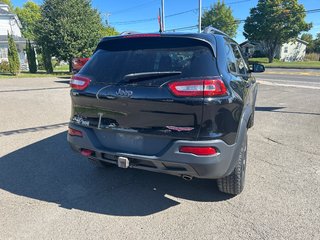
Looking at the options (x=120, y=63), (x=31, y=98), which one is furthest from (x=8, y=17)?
(x=120, y=63)

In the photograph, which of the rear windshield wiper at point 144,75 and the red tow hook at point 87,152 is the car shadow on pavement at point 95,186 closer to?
the red tow hook at point 87,152

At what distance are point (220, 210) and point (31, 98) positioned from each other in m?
9.43

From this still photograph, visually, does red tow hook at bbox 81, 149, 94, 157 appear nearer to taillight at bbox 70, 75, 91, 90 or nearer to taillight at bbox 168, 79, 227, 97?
taillight at bbox 70, 75, 91, 90

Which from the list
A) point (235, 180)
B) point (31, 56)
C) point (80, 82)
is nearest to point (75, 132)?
point (80, 82)

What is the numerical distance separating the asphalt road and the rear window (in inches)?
55.7

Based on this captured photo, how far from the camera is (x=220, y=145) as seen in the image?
2.60 meters

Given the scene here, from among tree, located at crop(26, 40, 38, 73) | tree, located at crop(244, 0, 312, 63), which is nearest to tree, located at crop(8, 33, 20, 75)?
tree, located at crop(26, 40, 38, 73)

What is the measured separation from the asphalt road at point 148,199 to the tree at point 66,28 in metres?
18.2

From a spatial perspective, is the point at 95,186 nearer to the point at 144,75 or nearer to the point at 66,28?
the point at 144,75

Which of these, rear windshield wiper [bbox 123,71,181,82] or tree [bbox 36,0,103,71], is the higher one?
tree [bbox 36,0,103,71]

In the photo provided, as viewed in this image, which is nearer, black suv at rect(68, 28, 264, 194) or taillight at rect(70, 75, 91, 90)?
black suv at rect(68, 28, 264, 194)

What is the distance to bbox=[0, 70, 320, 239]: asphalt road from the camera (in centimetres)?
268

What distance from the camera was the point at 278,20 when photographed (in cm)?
4594

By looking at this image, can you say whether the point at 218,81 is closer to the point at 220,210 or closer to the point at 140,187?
the point at 220,210
